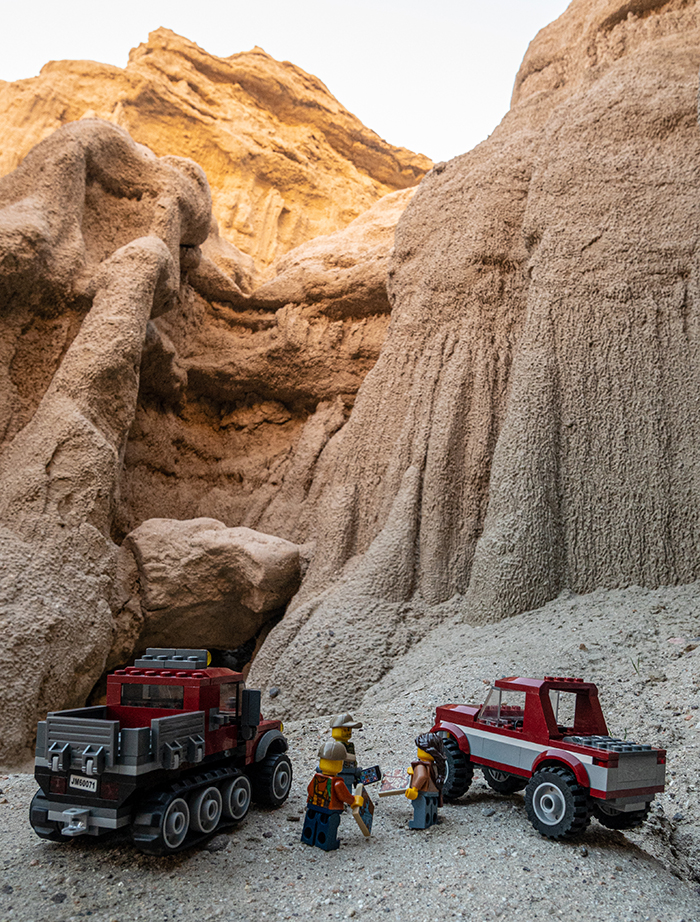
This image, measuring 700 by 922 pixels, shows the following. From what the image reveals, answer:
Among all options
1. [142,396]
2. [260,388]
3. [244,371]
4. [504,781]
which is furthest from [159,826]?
[260,388]

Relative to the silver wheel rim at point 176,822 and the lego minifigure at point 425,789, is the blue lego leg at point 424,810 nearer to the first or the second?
the lego minifigure at point 425,789

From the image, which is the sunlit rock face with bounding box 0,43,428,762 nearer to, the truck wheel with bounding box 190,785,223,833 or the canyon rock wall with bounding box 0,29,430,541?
the canyon rock wall with bounding box 0,29,430,541

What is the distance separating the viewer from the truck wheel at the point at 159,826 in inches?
123

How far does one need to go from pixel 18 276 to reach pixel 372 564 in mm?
6029

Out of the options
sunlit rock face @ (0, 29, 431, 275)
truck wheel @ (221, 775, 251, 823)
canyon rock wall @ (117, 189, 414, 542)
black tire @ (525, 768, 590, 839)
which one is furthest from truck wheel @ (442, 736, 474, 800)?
sunlit rock face @ (0, 29, 431, 275)

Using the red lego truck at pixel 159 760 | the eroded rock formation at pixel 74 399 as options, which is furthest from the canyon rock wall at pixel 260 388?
the red lego truck at pixel 159 760

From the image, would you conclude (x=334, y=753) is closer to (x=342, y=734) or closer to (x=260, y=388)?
(x=342, y=734)

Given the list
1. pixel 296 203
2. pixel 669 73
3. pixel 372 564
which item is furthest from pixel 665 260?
pixel 296 203

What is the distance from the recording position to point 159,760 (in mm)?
3219

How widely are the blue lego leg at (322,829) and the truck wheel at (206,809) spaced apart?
471 mm

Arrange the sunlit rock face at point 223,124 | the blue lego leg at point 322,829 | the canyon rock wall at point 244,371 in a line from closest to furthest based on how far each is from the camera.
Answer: the blue lego leg at point 322,829, the canyon rock wall at point 244,371, the sunlit rock face at point 223,124

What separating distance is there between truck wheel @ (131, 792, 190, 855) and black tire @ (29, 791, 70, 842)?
0.44 m

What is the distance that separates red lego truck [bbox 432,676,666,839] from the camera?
3.32 m

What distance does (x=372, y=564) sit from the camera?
8648 millimetres
